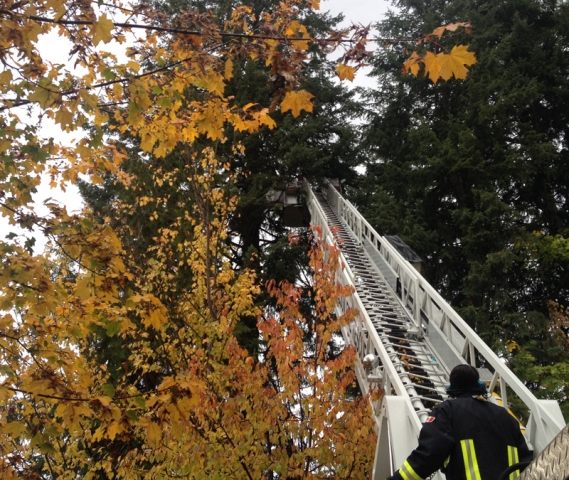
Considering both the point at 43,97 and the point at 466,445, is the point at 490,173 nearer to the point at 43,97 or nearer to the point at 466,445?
the point at 466,445

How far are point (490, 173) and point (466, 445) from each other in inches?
519

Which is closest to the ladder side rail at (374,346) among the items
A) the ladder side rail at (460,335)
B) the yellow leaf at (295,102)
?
the ladder side rail at (460,335)

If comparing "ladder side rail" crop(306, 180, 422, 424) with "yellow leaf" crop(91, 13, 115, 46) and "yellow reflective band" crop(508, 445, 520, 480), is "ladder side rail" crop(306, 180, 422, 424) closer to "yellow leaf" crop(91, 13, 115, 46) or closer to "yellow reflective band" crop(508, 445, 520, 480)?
"yellow reflective band" crop(508, 445, 520, 480)

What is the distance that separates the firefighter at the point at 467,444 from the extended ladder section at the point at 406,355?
2.67 feet

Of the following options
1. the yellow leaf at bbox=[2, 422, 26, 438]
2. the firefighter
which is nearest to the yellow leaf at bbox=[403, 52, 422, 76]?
the firefighter

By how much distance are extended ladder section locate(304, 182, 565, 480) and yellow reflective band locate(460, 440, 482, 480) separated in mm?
1069

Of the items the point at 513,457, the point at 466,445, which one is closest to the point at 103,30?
the point at 466,445

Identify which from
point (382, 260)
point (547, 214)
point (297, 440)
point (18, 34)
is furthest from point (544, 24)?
point (18, 34)

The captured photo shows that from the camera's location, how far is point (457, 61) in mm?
3180

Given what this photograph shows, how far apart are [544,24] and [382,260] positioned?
12.4 metres

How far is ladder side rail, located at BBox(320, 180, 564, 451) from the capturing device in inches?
152

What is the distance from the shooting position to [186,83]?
15.2ft

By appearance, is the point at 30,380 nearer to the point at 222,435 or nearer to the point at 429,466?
the point at 429,466

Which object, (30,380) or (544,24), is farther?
(544,24)
